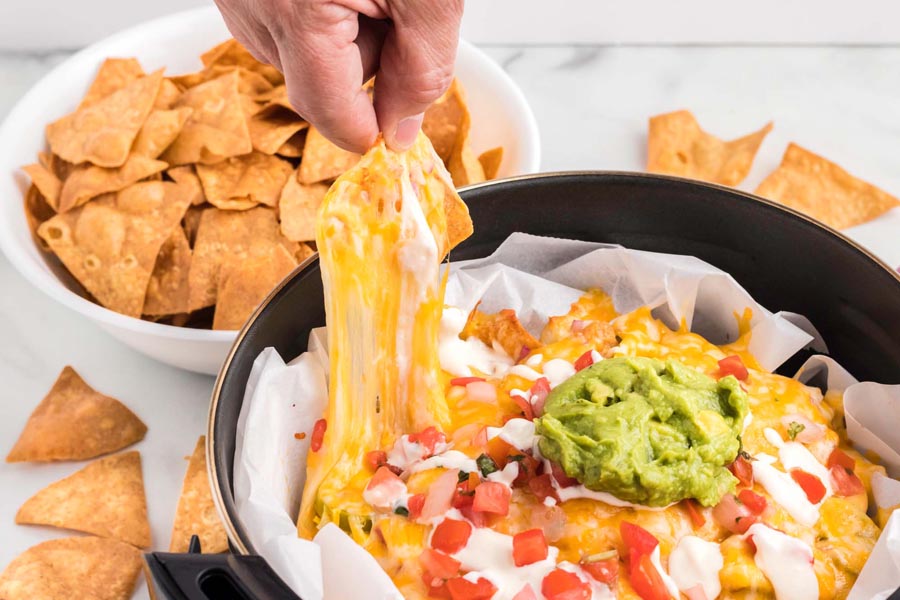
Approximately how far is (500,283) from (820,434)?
67 cm

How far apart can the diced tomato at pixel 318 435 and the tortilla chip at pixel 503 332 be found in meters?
0.33

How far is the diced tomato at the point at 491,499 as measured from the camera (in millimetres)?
1599

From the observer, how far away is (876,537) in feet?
5.44

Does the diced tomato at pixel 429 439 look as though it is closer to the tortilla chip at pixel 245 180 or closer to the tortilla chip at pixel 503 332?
the tortilla chip at pixel 503 332

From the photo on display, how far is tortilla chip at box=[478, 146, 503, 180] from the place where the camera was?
8.79 feet

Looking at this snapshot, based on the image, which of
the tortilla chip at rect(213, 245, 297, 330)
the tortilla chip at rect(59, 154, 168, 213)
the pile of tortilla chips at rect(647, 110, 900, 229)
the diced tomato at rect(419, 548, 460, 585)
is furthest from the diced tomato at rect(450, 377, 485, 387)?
the pile of tortilla chips at rect(647, 110, 900, 229)

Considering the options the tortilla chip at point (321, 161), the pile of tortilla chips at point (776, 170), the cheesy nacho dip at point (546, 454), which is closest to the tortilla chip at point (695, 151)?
the pile of tortilla chips at point (776, 170)

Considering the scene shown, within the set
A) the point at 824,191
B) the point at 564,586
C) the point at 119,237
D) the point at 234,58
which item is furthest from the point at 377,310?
the point at 824,191

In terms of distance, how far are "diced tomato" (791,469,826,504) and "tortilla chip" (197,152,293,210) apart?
1.43 m

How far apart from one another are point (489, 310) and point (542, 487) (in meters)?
0.54

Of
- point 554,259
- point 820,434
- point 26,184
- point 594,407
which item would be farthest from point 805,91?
point 26,184

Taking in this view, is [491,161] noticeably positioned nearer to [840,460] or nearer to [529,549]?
[840,460]

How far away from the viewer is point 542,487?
162cm

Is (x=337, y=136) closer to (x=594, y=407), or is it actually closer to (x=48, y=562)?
(x=594, y=407)
